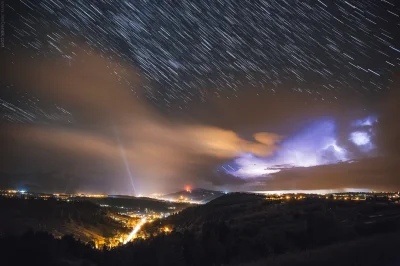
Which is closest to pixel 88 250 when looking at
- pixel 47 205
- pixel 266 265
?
pixel 266 265

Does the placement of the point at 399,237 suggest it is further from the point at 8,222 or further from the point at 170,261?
the point at 8,222

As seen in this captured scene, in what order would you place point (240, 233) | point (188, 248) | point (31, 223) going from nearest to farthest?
point (188, 248), point (240, 233), point (31, 223)

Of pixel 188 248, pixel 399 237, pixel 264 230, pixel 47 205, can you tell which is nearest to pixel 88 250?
pixel 188 248

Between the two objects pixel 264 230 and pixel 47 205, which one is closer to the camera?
pixel 264 230

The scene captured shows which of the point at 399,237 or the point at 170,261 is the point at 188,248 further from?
the point at 399,237

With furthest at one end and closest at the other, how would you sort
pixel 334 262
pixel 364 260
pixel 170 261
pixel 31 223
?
pixel 31 223 < pixel 170 261 < pixel 334 262 < pixel 364 260

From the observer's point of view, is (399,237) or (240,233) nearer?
(399,237)

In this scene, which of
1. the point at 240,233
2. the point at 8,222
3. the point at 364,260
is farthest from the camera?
the point at 8,222

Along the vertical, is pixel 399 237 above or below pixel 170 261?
above

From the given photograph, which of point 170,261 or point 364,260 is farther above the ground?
point 364,260
